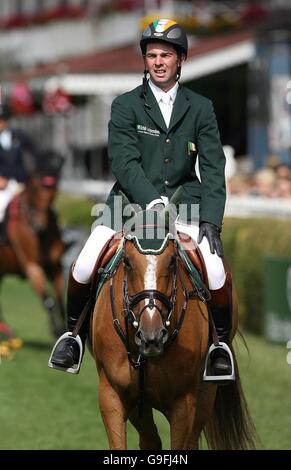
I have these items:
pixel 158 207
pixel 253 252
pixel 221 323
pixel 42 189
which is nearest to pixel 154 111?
pixel 158 207

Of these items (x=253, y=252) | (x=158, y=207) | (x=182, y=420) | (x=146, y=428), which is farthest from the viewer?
(x=253, y=252)

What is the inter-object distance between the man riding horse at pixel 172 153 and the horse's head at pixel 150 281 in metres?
0.43

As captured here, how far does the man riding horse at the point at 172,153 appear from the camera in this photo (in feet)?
23.7

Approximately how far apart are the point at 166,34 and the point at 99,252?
3.97 feet

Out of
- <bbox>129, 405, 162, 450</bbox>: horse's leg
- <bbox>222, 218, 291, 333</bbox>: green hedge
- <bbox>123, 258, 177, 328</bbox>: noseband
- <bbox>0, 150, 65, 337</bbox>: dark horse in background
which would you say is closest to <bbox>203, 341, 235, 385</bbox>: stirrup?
<bbox>129, 405, 162, 450</bbox>: horse's leg

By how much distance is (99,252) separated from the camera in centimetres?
731

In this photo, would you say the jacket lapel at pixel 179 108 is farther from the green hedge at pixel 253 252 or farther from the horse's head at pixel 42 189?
the green hedge at pixel 253 252

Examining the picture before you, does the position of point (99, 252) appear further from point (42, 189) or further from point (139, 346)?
point (42, 189)

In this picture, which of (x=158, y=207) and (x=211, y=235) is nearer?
(x=158, y=207)

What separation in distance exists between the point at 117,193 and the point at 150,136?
1.30ft

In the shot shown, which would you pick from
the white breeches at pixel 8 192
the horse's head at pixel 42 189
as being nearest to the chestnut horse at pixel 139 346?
the horse's head at pixel 42 189

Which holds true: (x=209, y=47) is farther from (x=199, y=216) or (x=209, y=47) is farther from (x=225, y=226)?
(x=199, y=216)

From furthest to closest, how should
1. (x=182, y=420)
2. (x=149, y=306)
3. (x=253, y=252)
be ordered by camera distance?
(x=253, y=252) → (x=182, y=420) → (x=149, y=306)

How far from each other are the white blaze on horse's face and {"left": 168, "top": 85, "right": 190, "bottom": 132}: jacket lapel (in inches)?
36.1
